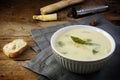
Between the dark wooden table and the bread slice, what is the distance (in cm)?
2

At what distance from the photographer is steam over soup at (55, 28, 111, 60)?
87cm

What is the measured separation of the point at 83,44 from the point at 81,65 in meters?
0.09

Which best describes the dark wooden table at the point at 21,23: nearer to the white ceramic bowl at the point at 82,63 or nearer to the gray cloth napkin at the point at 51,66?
the gray cloth napkin at the point at 51,66

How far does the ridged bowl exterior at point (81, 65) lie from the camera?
0.84m

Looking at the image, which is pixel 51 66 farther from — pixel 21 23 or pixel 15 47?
pixel 21 23

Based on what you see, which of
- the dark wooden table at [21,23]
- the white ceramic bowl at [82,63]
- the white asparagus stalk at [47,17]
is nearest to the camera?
the white ceramic bowl at [82,63]

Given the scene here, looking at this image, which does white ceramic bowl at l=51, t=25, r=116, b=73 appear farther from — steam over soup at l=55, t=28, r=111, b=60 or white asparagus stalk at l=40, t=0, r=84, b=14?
white asparagus stalk at l=40, t=0, r=84, b=14

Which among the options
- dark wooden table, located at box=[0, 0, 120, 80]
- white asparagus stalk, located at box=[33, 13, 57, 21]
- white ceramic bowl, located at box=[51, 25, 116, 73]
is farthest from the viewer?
white asparagus stalk, located at box=[33, 13, 57, 21]

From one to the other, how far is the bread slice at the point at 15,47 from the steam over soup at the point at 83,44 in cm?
17

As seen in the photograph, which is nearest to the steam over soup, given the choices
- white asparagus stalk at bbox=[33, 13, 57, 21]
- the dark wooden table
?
the dark wooden table

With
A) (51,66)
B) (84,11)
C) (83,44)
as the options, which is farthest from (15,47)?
(84,11)

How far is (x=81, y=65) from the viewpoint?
33.4 inches

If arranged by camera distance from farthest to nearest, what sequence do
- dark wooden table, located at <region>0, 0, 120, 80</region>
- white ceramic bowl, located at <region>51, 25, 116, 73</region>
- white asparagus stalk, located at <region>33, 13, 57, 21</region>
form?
white asparagus stalk, located at <region>33, 13, 57, 21</region>
dark wooden table, located at <region>0, 0, 120, 80</region>
white ceramic bowl, located at <region>51, 25, 116, 73</region>

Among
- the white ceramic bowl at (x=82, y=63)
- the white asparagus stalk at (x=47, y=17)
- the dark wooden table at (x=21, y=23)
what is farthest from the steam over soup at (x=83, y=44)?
the white asparagus stalk at (x=47, y=17)
